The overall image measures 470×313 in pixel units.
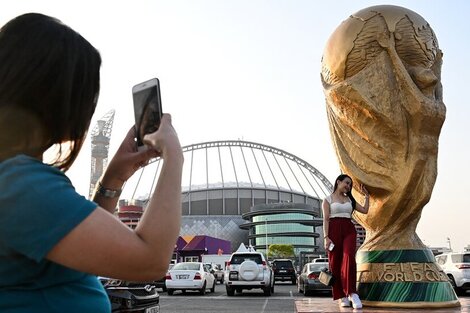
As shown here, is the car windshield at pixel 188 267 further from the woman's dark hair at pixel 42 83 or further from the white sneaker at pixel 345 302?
the woman's dark hair at pixel 42 83

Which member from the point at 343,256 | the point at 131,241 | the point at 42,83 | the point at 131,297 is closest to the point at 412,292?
the point at 343,256

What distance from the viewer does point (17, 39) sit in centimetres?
108

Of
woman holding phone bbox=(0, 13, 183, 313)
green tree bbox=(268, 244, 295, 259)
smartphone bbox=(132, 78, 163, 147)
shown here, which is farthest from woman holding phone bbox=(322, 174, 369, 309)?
green tree bbox=(268, 244, 295, 259)

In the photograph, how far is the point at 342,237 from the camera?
4.79 metres

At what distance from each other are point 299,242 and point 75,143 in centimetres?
6730

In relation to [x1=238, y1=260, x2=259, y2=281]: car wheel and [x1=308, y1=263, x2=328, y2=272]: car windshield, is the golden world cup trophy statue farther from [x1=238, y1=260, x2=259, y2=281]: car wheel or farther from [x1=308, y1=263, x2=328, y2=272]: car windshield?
[x1=308, y1=263, x2=328, y2=272]: car windshield

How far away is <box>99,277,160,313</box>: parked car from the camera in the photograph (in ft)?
17.4

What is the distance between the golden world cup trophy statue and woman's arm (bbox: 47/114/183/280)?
13.4 ft

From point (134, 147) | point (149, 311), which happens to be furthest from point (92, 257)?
point (149, 311)

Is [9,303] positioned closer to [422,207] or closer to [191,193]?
[422,207]

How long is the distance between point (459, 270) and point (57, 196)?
1500cm

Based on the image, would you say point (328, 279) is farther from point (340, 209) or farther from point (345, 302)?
point (340, 209)

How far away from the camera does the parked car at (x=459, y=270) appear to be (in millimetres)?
13614

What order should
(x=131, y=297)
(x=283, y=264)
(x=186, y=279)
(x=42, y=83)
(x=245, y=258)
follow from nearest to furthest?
(x=42, y=83) → (x=131, y=297) → (x=186, y=279) → (x=245, y=258) → (x=283, y=264)
